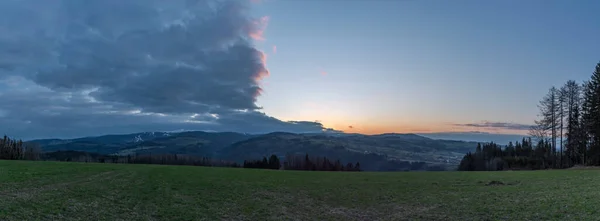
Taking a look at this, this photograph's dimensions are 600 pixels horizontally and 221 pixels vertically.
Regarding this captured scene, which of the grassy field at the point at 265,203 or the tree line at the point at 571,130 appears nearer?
the grassy field at the point at 265,203

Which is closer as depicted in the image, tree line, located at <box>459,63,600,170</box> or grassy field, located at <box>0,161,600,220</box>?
grassy field, located at <box>0,161,600,220</box>

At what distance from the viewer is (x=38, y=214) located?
18.5 m

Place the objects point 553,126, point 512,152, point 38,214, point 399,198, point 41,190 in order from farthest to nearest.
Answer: point 512,152 < point 553,126 < point 399,198 < point 41,190 < point 38,214

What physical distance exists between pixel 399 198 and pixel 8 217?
26383 mm

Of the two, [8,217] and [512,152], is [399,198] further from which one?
[512,152]

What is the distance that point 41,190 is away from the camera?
86.0ft

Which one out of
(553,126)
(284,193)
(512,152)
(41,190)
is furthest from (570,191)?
(512,152)

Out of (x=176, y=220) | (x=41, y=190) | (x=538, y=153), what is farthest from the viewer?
(x=538, y=153)

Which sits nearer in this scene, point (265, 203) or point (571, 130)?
point (265, 203)

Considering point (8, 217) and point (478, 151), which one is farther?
point (478, 151)

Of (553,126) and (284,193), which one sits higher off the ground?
(553,126)

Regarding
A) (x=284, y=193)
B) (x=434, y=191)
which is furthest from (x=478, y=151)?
(x=284, y=193)

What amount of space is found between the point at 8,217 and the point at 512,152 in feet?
462

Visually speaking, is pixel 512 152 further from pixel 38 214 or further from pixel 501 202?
pixel 38 214
